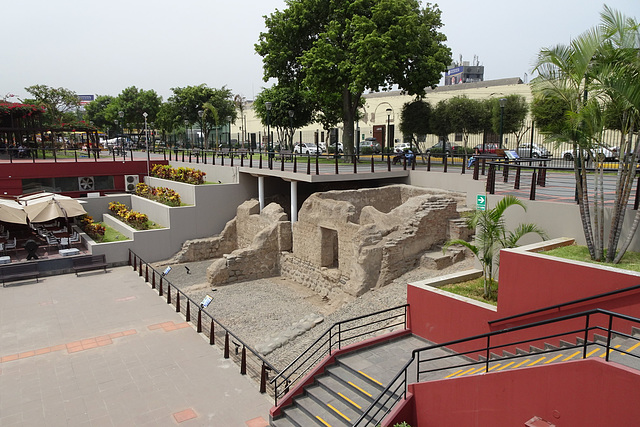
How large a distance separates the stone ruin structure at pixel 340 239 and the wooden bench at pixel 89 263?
3.37m

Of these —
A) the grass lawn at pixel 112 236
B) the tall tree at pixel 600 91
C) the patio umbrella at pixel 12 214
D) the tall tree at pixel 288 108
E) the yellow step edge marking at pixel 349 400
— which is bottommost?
the yellow step edge marking at pixel 349 400

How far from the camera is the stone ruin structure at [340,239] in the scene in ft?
48.0

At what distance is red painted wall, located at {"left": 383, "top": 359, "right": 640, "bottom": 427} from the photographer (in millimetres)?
5270

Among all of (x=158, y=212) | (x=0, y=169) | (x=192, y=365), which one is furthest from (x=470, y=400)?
(x=0, y=169)

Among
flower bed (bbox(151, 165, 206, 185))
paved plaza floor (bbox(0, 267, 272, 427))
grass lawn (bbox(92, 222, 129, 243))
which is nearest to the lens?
paved plaza floor (bbox(0, 267, 272, 427))

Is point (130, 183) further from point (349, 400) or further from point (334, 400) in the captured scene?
point (349, 400)

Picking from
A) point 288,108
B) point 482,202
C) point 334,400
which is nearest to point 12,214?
point 334,400

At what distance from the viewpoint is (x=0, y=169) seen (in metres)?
24.8

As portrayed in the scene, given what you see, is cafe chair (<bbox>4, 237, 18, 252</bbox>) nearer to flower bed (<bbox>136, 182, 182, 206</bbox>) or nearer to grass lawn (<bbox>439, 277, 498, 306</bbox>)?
flower bed (<bbox>136, 182, 182, 206</bbox>)

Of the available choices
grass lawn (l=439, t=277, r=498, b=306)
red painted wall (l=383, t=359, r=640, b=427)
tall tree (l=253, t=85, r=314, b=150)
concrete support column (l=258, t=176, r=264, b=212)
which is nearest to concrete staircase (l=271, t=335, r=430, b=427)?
red painted wall (l=383, t=359, r=640, b=427)

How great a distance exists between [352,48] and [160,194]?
12.3 metres

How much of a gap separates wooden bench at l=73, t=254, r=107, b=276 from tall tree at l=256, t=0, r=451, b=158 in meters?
13.5

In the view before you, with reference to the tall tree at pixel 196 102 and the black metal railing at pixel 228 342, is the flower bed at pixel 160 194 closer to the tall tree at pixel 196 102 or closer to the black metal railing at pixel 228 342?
the black metal railing at pixel 228 342

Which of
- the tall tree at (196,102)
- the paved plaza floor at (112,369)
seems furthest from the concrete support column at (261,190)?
the tall tree at (196,102)
